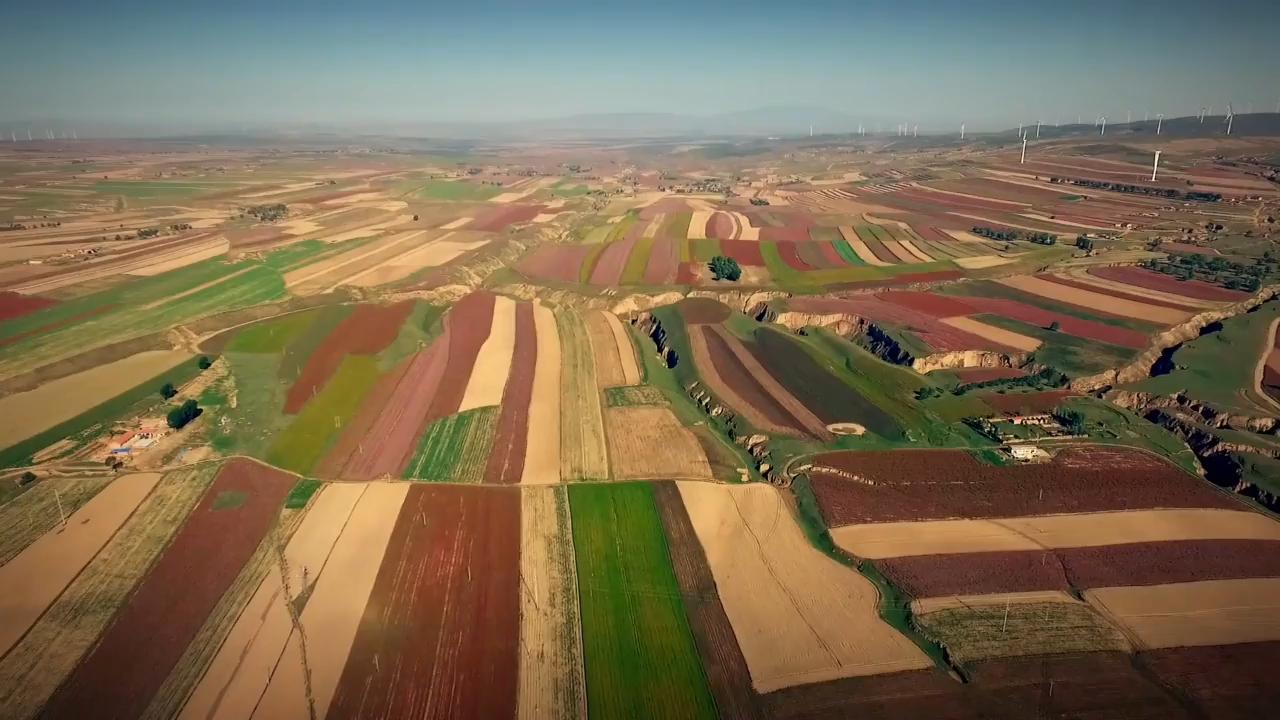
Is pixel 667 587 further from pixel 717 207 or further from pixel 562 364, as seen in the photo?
pixel 717 207

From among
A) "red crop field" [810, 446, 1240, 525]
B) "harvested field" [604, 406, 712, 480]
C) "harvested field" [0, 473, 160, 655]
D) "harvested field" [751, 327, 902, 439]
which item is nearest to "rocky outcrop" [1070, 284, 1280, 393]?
"red crop field" [810, 446, 1240, 525]

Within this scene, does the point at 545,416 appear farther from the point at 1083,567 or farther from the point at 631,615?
the point at 1083,567

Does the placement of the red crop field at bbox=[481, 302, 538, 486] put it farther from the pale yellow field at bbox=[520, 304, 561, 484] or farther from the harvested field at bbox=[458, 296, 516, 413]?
the harvested field at bbox=[458, 296, 516, 413]

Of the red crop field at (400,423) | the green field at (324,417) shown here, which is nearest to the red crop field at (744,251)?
the red crop field at (400,423)

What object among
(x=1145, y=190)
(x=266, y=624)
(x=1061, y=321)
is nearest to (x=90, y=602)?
(x=266, y=624)

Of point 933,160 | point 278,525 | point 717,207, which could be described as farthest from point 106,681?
point 933,160
